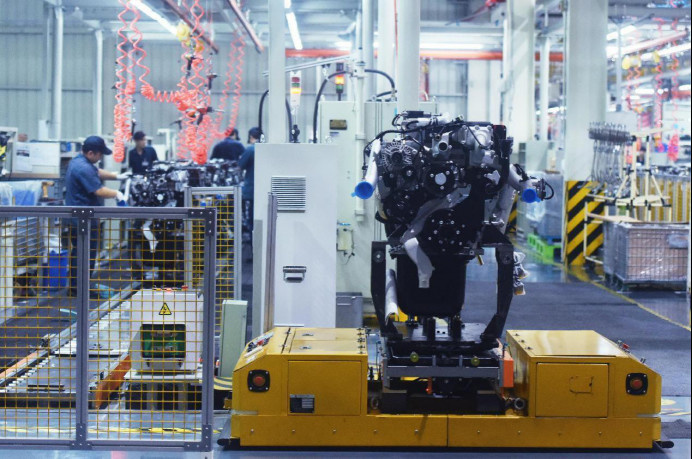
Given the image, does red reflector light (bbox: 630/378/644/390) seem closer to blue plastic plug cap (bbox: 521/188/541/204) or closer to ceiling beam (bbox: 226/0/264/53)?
blue plastic plug cap (bbox: 521/188/541/204)

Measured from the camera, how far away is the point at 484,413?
4863 mm

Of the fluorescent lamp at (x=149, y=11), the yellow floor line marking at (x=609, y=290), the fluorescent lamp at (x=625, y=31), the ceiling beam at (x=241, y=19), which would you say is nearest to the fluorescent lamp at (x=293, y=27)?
the ceiling beam at (x=241, y=19)

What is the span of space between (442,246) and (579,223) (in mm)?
8500

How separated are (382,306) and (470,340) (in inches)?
21.1

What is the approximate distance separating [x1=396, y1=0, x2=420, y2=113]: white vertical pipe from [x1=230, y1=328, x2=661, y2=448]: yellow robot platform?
404 cm

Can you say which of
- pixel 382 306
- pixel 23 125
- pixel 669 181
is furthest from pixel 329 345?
pixel 23 125

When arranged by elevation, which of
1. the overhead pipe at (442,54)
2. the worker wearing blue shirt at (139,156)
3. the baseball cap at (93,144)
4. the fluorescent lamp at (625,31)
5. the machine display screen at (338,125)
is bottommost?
the baseball cap at (93,144)

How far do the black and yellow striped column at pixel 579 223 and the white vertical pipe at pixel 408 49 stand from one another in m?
5.21

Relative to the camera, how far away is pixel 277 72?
6508 millimetres

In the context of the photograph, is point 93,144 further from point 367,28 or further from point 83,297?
point 83,297

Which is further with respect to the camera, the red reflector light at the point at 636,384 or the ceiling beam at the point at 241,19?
the ceiling beam at the point at 241,19

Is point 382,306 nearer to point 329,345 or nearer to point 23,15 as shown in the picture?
point 329,345

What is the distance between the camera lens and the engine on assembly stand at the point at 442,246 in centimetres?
473

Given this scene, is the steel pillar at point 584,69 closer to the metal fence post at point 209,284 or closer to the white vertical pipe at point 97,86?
the metal fence post at point 209,284
